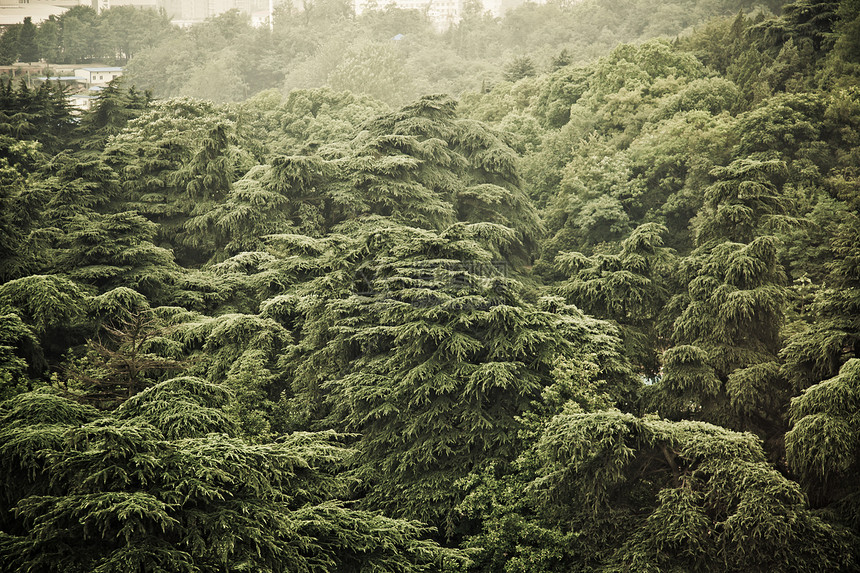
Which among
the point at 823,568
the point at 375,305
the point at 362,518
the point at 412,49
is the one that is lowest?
the point at 823,568

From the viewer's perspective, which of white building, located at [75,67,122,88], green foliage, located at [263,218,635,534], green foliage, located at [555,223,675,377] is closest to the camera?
green foliage, located at [263,218,635,534]

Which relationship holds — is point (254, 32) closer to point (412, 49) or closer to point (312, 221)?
point (412, 49)

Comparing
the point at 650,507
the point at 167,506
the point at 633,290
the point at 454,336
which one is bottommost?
the point at 650,507

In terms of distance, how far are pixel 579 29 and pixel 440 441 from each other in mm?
84031

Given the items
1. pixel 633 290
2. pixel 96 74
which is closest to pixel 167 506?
pixel 633 290

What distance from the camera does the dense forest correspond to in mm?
9914

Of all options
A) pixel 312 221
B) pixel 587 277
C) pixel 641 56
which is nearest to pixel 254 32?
pixel 641 56

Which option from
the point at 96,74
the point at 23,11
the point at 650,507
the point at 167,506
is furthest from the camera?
the point at 23,11

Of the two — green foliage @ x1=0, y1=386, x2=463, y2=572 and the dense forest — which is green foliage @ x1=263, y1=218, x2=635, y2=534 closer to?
the dense forest

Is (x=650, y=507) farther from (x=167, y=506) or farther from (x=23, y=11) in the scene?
(x=23, y=11)

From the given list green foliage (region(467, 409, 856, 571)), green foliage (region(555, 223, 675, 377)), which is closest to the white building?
green foliage (region(555, 223, 675, 377))

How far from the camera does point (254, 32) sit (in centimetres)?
10712

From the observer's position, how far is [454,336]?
625 inches

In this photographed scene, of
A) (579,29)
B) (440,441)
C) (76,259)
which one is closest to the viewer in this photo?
(440,441)
